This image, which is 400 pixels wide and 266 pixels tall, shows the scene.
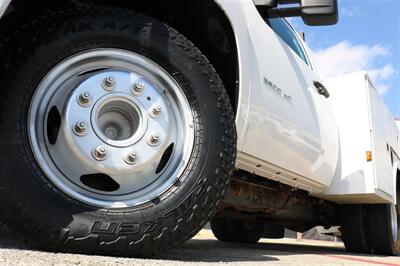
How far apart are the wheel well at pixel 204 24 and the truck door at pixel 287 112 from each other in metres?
0.15

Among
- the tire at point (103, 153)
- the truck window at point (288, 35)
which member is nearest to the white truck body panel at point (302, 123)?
the truck window at point (288, 35)

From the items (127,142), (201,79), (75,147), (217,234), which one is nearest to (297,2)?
(201,79)

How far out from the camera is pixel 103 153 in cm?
214

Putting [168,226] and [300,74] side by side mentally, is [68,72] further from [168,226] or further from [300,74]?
[300,74]

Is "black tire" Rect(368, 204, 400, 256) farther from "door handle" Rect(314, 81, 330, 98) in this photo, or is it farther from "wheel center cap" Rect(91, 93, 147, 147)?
"wheel center cap" Rect(91, 93, 147, 147)

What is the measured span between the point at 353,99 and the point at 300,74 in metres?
1.17

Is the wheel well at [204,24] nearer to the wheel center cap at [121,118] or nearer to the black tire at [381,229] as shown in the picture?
the wheel center cap at [121,118]

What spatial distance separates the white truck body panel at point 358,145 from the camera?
419 cm

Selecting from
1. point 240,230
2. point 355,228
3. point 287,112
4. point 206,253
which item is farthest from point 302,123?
point 240,230

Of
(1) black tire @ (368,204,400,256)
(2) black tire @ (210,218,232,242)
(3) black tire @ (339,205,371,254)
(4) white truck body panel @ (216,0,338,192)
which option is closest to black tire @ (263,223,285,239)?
(2) black tire @ (210,218,232,242)

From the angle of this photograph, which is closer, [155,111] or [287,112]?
[155,111]

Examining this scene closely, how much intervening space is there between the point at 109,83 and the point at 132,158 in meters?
0.35

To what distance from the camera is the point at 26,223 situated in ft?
6.37

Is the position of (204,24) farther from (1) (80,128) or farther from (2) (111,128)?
(1) (80,128)
